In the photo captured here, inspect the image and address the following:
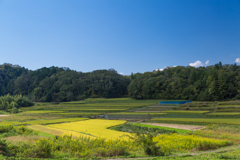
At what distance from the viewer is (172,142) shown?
15.8 meters

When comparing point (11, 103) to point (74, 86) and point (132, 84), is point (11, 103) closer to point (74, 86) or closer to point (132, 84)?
point (74, 86)

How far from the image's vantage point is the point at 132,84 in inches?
3123

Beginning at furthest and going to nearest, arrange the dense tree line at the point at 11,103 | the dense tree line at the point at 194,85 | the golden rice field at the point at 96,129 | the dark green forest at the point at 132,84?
the dark green forest at the point at 132,84, the dense tree line at the point at 194,85, the dense tree line at the point at 11,103, the golden rice field at the point at 96,129

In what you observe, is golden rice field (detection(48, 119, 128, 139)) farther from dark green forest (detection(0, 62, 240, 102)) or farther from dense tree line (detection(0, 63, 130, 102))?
dense tree line (detection(0, 63, 130, 102))

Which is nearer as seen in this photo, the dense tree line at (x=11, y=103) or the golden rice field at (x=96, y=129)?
the golden rice field at (x=96, y=129)

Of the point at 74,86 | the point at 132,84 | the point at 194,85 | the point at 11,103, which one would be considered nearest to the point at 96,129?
the point at 11,103

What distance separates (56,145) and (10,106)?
152ft

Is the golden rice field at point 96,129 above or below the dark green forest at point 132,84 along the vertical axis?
below

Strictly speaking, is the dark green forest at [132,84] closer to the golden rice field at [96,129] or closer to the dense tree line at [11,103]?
the dense tree line at [11,103]

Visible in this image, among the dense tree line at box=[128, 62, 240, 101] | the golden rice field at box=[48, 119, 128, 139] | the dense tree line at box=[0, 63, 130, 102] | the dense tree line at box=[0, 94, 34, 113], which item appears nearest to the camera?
the golden rice field at box=[48, 119, 128, 139]

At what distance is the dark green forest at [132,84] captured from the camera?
188 ft

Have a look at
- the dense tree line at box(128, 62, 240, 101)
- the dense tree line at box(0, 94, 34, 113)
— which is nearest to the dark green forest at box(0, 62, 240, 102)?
the dense tree line at box(128, 62, 240, 101)

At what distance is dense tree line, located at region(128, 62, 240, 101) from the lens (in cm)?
5603

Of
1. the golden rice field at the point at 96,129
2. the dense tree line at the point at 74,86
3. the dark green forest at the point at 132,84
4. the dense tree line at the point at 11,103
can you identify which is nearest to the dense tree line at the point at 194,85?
the dark green forest at the point at 132,84
